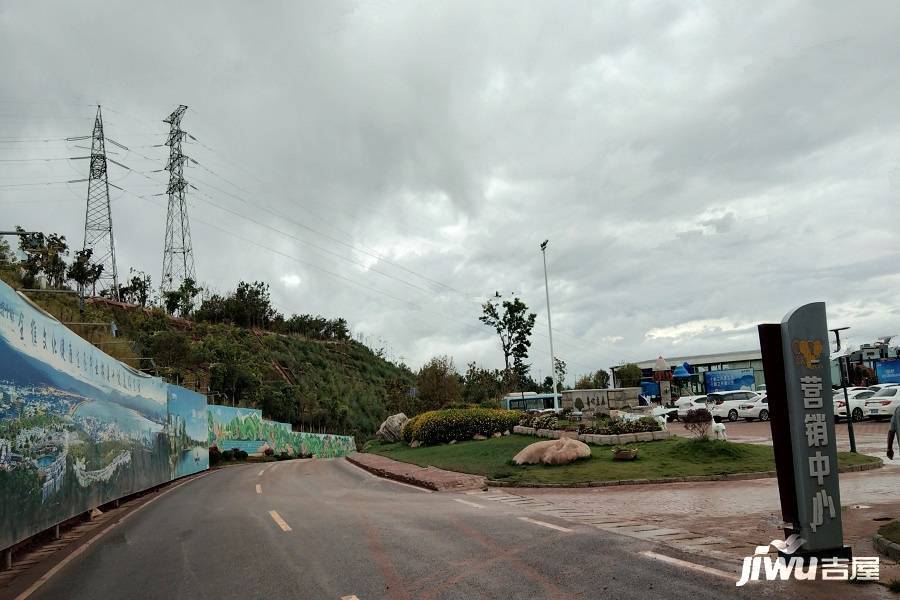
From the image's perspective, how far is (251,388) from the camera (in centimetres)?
5388

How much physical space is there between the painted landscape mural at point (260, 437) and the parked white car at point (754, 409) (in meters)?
31.3

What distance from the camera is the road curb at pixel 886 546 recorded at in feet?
23.5

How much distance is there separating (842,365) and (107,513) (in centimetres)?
2081

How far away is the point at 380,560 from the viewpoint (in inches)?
315

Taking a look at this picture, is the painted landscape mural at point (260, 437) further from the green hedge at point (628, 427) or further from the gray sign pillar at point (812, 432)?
the gray sign pillar at point (812, 432)

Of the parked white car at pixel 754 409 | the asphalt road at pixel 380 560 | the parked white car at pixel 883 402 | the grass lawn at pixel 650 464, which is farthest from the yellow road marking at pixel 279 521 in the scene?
the parked white car at pixel 754 409

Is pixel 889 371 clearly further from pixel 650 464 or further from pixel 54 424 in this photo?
pixel 54 424

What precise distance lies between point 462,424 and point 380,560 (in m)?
21.3

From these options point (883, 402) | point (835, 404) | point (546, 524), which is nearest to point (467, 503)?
point (546, 524)

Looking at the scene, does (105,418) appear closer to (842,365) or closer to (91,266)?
(842,365)

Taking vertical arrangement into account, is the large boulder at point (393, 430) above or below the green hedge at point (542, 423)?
below

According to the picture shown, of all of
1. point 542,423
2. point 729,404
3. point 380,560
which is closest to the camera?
point 380,560

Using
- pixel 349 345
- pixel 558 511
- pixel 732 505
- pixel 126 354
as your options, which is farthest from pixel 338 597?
pixel 349 345

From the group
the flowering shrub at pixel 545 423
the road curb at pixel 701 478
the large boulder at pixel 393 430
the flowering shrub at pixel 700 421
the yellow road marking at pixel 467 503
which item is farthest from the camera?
the large boulder at pixel 393 430
